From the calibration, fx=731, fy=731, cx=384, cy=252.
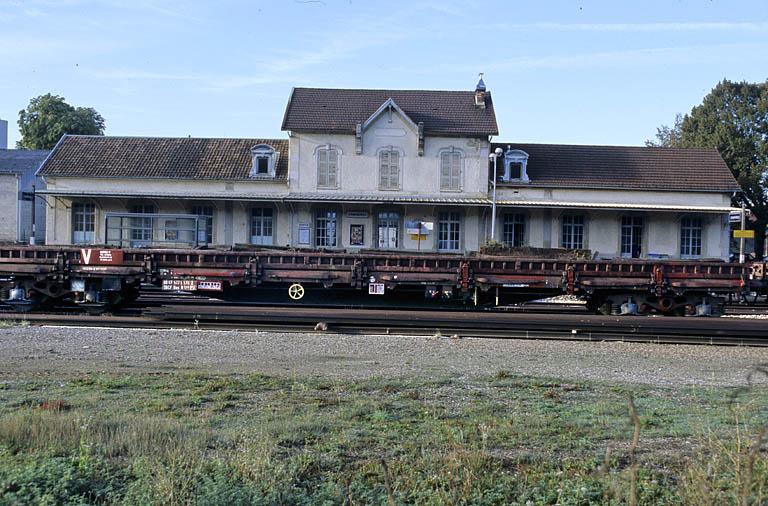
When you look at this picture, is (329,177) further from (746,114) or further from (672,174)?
(746,114)

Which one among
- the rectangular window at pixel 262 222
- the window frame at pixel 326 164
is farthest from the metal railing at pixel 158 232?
the window frame at pixel 326 164

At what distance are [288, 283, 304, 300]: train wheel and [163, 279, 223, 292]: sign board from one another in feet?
5.96

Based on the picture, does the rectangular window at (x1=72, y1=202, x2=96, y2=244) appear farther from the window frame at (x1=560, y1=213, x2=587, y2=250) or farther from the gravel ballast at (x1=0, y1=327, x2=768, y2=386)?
the window frame at (x1=560, y1=213, x2=587, y2=250)

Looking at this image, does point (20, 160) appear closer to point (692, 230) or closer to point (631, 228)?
point (631, 228)

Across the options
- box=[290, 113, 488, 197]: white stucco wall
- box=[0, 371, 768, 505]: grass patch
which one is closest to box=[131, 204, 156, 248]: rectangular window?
box=[290, 113, 488, 197]: white stucco wall

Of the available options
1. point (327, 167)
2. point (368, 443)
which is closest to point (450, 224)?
point (327, 167)

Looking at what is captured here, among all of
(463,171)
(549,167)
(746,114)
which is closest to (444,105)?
(463,171)

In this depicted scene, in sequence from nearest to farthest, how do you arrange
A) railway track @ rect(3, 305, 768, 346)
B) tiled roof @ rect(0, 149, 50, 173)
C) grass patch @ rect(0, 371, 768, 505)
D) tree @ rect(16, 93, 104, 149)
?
1. grass patch @ rect(0, 371, 768, 505)
2. railway track @ rect(3, 305, 768, 346)
3. tiled roof @ rect(0, 149, 50, 173)
4. tree @ rect(16, 93, 104, 149)

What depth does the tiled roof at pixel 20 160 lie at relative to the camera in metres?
46.3

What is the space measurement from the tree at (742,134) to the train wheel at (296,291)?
3765 centimetres

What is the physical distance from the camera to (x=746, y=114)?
167ft

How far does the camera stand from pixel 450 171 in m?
37.6

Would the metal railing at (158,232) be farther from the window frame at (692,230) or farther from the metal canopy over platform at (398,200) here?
the window frame at (692,230)

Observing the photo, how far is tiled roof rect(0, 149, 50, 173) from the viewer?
152ft
